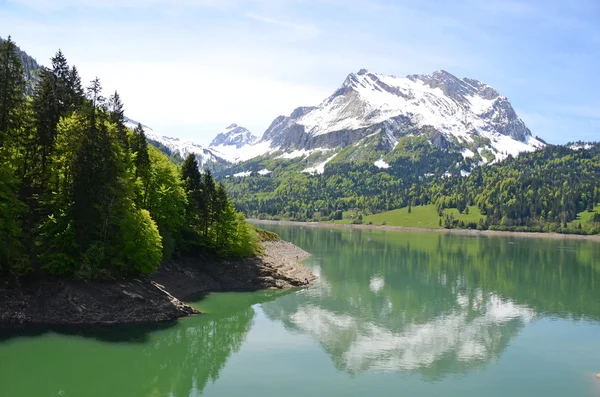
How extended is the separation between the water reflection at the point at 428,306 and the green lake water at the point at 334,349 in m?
0.30

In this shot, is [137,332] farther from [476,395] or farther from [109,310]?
[476,395]

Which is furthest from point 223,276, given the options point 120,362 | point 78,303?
point 120,362

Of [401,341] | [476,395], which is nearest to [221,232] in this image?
[401,341]

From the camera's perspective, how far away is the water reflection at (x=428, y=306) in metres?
54.1

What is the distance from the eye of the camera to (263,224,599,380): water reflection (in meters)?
54.1

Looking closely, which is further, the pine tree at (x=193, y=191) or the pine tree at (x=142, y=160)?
the pine tree at (x=193, y=191)

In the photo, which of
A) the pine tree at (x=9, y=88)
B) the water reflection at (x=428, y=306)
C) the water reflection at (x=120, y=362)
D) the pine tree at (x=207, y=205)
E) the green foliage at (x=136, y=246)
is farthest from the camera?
the pine tree at (x=207, y=205)

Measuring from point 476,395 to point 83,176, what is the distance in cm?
5020

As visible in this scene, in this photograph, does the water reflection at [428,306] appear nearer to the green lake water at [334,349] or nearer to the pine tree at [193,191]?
the green lake water at [334,349]

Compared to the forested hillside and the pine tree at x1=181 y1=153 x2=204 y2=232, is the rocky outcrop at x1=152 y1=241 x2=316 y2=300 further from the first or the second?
the forested hillside

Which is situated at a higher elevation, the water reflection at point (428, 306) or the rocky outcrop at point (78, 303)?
the rocky outcrop at point (78, 303)

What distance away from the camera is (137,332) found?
54.1m

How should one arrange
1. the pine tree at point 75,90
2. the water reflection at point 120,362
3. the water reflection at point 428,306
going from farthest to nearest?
the pine tree at point 75,90, the water reflection at point 428,306, the water reflection at point 120,362

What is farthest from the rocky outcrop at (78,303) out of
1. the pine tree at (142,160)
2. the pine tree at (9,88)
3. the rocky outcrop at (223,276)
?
the pine tree at (9,88)
